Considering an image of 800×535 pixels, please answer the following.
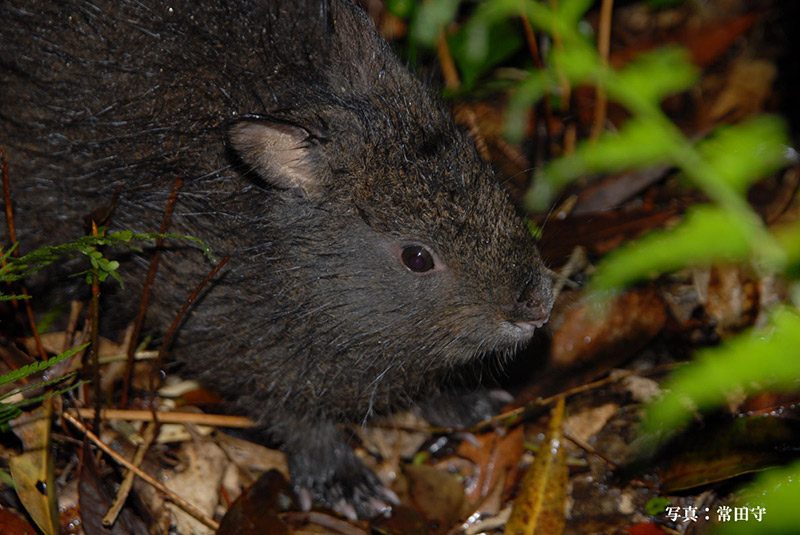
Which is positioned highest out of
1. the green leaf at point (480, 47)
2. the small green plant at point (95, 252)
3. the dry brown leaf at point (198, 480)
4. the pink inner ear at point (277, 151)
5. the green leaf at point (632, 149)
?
the green leaf at point (480, 47)

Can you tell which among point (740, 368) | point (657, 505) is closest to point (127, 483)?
point (657, 505)

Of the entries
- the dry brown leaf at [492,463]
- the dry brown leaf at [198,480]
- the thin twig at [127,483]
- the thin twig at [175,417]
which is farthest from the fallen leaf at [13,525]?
the dry brown leaf at [492,463]

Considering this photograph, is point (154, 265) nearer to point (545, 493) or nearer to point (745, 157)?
point (545, 493)

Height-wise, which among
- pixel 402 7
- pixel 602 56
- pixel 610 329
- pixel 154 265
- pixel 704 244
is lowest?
pixel 154 265

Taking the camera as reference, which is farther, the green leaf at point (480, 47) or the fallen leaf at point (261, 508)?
the green leaf at point (480, 47)

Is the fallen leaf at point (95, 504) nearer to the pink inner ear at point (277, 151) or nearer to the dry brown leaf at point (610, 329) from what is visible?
the pink inner ear at point (277, 151)

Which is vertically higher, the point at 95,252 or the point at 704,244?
the point at 704,244

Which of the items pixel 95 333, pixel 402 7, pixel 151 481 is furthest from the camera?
pixel 402 7

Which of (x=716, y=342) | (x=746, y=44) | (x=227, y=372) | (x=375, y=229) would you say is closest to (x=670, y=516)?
(x=716, y=342)
